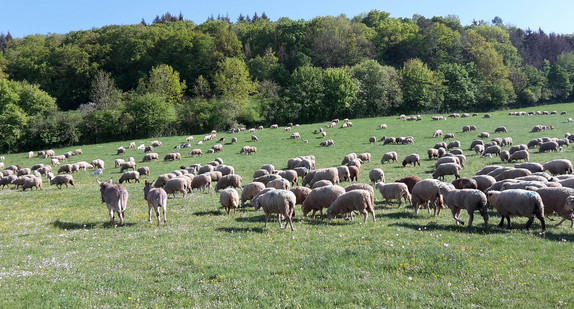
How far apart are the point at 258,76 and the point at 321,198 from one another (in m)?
109

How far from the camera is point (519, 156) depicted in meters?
34.0

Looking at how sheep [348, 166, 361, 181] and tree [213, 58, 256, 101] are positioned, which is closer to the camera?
sheep [348, 166, 361, 181]

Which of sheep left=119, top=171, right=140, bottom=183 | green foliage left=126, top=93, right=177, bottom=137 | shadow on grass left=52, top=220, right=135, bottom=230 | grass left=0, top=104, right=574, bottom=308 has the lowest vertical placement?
shadow on grass left=52, top=220, right=135, bottom=230

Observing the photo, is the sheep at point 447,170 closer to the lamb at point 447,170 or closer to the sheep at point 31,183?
the lamb at point 447,170

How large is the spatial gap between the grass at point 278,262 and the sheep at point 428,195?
71 cm

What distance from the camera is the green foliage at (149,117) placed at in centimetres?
7875

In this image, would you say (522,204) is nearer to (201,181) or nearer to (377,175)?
(377,175)

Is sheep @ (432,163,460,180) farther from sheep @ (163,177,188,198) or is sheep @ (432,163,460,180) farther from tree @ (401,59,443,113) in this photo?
tree @ (401,59,443,113)

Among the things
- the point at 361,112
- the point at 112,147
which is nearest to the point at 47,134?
the point at 112,147

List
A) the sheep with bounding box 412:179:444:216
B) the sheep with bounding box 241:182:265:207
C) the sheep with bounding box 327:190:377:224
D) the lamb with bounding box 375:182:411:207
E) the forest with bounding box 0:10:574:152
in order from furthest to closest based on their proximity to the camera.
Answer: the forest with bounding box 0:10:574:152
the sheep with bounding box 241:182:265:207
the lamb with bounding box 375:182:411:207
the sheep with bounding box 412:179:444:216
the sheep with bounding box 327:190:377:224

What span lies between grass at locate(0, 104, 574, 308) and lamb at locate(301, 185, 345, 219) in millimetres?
726

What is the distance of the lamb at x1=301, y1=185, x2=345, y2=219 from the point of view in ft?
61.1

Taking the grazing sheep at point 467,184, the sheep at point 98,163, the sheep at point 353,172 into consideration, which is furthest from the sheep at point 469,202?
the sheep at point 98,163

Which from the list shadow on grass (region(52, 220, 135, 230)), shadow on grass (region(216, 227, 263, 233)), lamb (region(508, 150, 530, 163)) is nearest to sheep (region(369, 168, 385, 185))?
shadow on grass (region(216, 227, 263, 233))
